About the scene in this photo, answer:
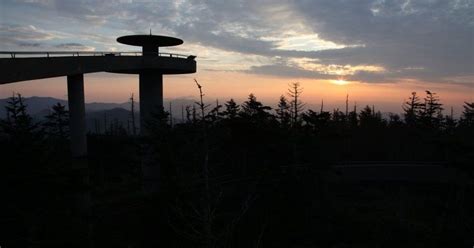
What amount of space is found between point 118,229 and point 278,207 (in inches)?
382

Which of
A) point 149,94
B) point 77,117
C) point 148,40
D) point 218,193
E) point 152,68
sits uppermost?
point 148,40

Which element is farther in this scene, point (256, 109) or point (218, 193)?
point (256, 109)

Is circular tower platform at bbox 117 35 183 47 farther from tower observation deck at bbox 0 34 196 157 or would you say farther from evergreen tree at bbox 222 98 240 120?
evergreen tree at bbox 222 98 240 120

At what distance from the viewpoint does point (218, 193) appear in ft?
43.2

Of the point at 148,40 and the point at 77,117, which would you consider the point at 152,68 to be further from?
the point at 77,117

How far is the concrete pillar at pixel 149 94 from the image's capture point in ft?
104

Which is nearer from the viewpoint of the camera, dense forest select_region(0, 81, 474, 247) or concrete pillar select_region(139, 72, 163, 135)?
dense forest select_region(0, 81, 474, 247)

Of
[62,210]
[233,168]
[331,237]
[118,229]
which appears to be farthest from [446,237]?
[62,210]

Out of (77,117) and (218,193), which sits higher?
(77,117)

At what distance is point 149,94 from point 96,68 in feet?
24.0

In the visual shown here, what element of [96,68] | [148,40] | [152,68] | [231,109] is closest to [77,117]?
[96,68]

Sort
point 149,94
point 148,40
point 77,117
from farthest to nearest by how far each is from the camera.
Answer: point 149,94 < point 148,40 < point 77,117

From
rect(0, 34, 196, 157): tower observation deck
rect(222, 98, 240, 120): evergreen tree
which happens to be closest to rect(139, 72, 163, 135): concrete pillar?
rect(0, 34, 196, 157): tower observation deck

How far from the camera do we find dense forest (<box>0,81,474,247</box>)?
15.7 metres
